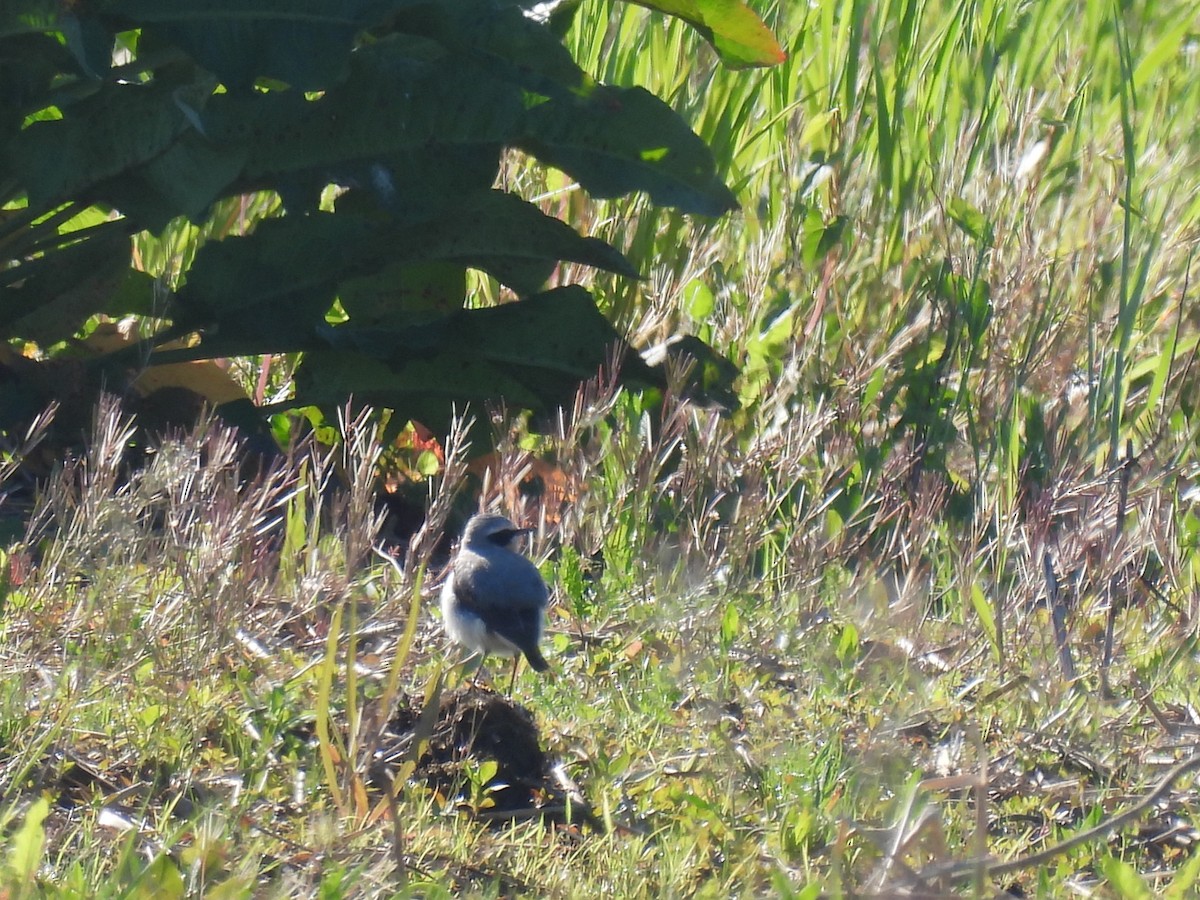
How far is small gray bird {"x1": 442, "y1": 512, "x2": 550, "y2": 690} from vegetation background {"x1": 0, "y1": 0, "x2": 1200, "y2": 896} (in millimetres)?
116

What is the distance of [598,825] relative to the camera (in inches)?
119

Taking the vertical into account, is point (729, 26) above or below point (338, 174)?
above

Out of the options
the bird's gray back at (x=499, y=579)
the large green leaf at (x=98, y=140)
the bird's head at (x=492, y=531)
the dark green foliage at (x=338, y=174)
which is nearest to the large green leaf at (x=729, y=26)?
the dark green foliage at (x=338, y=174)

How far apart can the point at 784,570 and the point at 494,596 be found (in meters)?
0.90

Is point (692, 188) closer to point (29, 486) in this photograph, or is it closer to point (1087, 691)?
point (1087, 691)

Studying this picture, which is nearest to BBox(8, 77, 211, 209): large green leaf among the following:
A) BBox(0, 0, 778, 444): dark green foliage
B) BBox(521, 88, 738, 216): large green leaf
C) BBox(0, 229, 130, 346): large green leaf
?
BBox(0, 0, 778, 444): dark green foliage

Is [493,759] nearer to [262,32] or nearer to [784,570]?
[784,570]

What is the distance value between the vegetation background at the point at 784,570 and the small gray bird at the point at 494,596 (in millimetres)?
116

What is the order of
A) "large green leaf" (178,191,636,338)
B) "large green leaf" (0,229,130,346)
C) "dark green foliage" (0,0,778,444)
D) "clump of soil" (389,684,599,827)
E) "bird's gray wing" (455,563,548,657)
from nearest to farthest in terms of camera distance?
"clump of soil" (389,684,599,827)
"bird's gray wing" (455,563,548,657)
"dark green foliage" (0,0,778,444)
"large green leaf" (0,229,130,346)
"large green leaf" (178,191,636,338)

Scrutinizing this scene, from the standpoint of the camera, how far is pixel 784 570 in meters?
4.03

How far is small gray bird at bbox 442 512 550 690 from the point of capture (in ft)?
11.5

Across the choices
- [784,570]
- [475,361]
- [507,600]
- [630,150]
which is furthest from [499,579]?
[630,150]

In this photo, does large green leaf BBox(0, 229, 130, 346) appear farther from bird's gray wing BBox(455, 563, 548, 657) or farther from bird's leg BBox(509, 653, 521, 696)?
bird's leg BBox(509, 653, 521, 696)

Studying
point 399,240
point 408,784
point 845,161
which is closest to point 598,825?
point 408,784
